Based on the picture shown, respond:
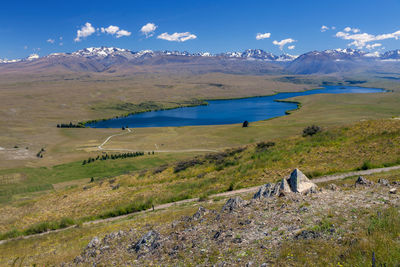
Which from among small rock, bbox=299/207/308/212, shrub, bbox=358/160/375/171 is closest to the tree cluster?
shrub, bbox=358/160/375/171

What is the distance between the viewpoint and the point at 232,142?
3465 inches

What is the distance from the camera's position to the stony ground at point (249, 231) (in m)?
9.87

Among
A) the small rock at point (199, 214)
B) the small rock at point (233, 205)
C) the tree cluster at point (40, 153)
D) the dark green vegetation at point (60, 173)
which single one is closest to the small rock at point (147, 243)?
the small rock at point (199, 214)

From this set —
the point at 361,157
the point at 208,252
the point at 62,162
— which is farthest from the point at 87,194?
the point at 62,162

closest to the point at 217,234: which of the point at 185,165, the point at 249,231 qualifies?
the point at 249,231

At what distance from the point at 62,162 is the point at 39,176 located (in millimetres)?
14874

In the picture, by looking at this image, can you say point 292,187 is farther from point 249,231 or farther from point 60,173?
point 60,173

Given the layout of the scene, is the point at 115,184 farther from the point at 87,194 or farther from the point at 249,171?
the point at 249,171

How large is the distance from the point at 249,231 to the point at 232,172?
54.3 ft

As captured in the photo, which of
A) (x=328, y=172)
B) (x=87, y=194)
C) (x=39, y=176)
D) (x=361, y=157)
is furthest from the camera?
(x=39, y=176)

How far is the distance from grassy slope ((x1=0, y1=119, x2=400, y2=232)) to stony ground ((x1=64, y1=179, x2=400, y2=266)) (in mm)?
8808

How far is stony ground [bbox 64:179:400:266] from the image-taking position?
9867 millimetres

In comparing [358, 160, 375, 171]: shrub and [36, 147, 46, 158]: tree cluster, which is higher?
[358, 160, 375, 171]: shrub

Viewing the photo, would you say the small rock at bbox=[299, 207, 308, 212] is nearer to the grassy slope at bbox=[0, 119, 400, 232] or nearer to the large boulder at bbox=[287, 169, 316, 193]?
the large boulder at bbox=[287, 169, 316, 193]
